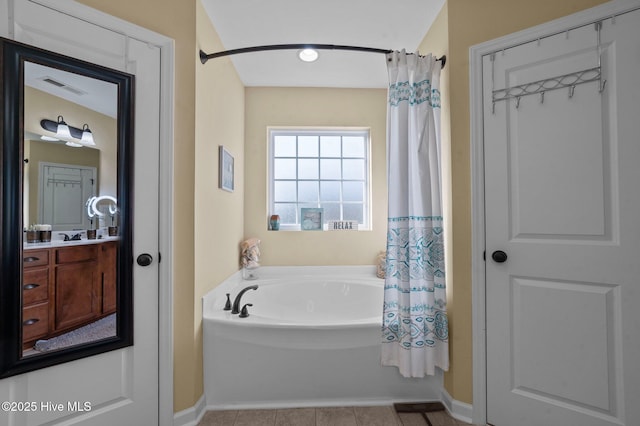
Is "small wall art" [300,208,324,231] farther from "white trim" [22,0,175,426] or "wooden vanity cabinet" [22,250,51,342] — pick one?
"wooden vanity cabinet" [22,250,51,342]

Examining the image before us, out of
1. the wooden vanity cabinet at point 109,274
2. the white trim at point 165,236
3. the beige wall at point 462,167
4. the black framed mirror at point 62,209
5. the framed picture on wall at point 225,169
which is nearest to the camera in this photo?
the black framed mirror at point 62,209

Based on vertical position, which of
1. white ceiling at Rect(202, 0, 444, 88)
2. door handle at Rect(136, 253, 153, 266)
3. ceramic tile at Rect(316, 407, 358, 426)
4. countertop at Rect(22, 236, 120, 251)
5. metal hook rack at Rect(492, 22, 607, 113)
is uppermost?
white ceiling at Rect(202, 0, 444, 88)

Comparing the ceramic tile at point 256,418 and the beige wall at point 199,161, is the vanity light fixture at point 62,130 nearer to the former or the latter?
the beige wall at point 199,161

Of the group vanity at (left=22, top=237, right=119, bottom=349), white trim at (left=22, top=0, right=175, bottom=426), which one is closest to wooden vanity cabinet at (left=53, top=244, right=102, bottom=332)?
vanity at (left=22, top=237, right=119, bottom=349)

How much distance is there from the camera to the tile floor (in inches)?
61.1

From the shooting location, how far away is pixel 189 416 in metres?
1.53

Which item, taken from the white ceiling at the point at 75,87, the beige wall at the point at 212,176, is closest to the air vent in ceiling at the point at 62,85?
the white ceiling at the point at 75,87

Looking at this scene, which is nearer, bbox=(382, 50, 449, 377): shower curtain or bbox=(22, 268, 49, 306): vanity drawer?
bbox=(22, 268, 49, 306): vanity drawer

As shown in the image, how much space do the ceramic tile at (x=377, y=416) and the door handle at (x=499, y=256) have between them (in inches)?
40.1

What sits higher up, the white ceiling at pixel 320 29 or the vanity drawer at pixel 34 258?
the white ceiling at pixel 320 29

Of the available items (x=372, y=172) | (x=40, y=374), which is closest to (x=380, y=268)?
(x=372, y=172)

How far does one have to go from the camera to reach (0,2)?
114 centimetres

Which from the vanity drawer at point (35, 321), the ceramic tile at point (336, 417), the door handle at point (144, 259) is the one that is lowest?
the ceramic tile at point (336, 417)

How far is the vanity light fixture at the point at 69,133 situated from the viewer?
124cm
